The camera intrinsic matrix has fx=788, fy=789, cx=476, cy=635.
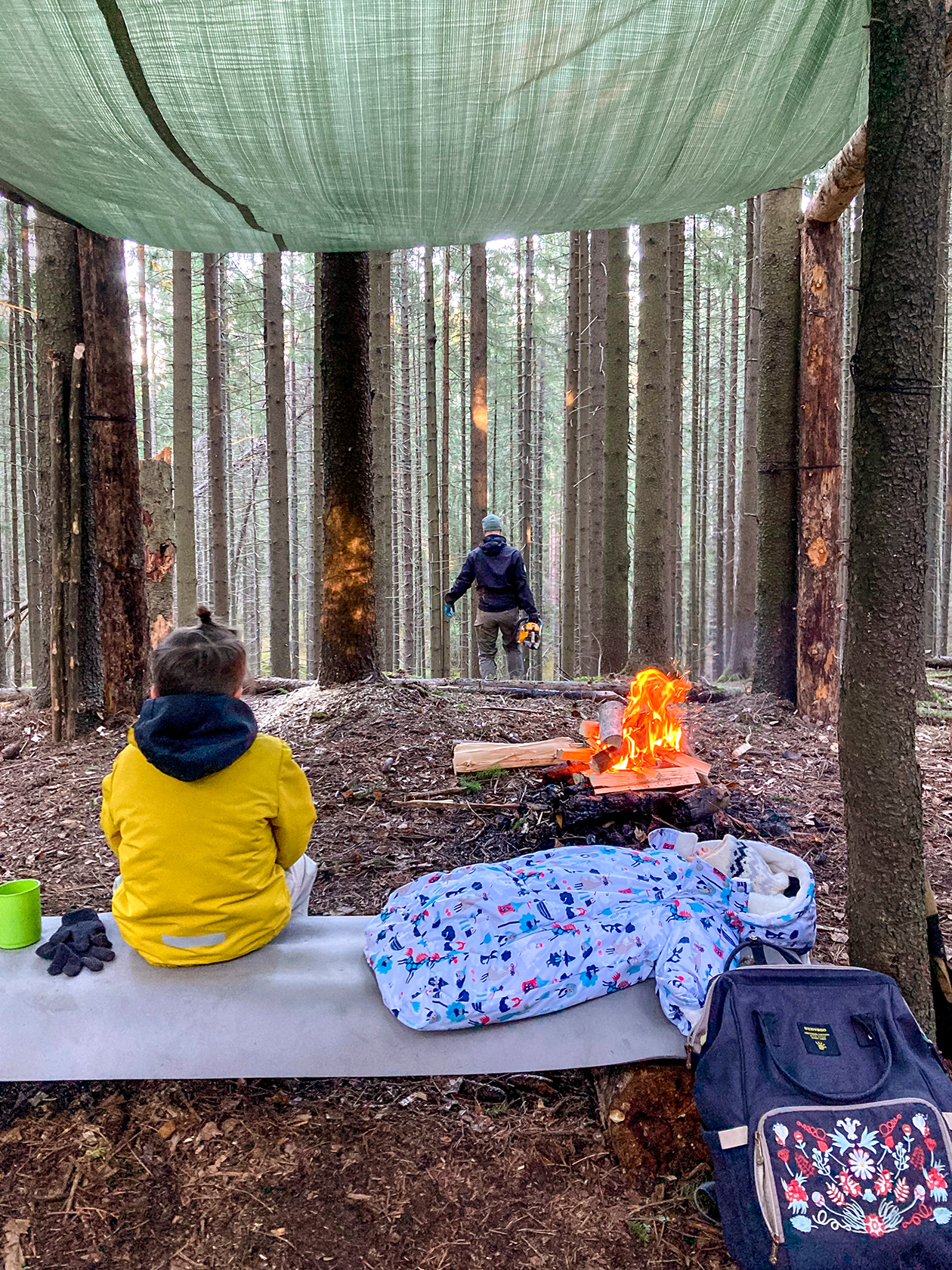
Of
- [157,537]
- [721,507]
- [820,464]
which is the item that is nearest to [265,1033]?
[157,537]

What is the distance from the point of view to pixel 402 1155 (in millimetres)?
2369

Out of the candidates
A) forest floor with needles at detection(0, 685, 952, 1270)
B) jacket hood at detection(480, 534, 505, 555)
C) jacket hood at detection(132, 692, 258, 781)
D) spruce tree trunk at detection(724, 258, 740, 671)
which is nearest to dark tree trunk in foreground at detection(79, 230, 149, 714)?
A: forest floor with needles at detection(0, 685, 952, 1270)

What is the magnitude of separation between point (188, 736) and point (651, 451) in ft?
24.4

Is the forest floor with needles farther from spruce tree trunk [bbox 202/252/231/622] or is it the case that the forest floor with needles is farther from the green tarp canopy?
spruce tree trunk [bbox 202/252/231/622]

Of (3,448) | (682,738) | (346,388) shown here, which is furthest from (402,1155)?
(3,448)

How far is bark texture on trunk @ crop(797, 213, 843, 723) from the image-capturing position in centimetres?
627

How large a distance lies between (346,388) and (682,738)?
12.5 ft

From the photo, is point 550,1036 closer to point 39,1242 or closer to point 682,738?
point 39,1242

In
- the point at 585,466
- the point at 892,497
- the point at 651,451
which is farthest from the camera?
the point at 585,466

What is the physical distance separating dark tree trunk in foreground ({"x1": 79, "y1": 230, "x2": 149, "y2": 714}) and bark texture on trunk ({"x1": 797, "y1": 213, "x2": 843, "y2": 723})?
17.4 feet

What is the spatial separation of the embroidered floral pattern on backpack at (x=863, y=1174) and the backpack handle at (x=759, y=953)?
47 cm

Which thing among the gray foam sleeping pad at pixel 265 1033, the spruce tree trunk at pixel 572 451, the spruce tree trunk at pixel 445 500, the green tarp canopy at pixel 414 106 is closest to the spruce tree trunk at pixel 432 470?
the spruce tree trunk at pixel 445 500

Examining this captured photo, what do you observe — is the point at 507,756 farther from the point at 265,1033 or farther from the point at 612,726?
the point at 265,1033

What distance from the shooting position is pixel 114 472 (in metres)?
6.09
